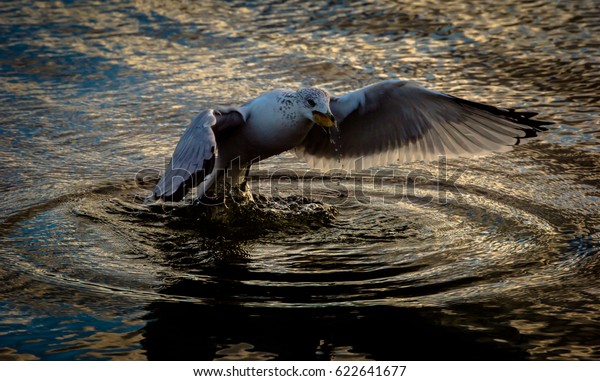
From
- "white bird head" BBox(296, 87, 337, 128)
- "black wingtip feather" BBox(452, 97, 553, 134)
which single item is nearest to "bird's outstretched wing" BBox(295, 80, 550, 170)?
"black wingtip feather" BBox(452, 97, 553, 134)

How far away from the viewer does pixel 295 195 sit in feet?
22.7

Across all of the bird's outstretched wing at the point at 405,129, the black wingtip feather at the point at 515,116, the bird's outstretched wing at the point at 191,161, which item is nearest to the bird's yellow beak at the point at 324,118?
the bird's outstretched wing at the point at 405,129

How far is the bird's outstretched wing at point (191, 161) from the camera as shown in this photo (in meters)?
5.09

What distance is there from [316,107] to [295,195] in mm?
1089

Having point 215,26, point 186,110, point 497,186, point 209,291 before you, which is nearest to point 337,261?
point 209,291

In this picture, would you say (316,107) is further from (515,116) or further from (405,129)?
(515,116)

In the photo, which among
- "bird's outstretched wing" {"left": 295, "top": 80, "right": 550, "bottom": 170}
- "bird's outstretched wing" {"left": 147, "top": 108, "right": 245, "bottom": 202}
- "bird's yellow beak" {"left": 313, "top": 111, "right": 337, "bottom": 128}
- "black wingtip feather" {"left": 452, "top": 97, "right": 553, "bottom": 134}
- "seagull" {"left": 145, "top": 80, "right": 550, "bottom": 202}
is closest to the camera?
"bird's outstretched wing" {"left": 147, "top": 108, "right": 245, "bottom": 202}

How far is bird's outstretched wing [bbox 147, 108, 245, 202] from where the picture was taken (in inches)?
201

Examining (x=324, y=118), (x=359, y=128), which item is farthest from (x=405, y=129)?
(x=324, y=118)

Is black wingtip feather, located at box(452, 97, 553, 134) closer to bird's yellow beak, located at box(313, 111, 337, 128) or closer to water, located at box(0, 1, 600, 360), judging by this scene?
water, located at box(0, 1, 600, 360)

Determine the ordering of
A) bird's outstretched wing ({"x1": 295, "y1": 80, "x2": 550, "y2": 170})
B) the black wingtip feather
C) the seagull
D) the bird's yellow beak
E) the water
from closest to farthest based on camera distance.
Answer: the water, the bird's yellow beak, the seagull, the black wingtip feather, bird's outstretched wing ({"x1": 295, "y1": 80, "x2": 550, "y2": 170})

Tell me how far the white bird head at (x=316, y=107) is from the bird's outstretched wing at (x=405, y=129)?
1.33 feet

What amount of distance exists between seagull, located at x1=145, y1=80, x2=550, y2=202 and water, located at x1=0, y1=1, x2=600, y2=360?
278 mm

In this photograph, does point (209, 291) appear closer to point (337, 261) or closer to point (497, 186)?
point (337, 261)
